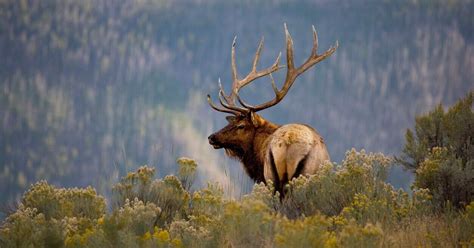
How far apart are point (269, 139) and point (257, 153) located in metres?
0.37

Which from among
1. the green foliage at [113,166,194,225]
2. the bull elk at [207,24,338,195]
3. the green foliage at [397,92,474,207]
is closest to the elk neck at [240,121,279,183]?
the bull elk at [207,24,338,195]

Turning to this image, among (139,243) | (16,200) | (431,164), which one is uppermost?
(431,164)

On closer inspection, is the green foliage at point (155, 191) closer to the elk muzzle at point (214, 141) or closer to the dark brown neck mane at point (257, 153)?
the dark brown neck mane at point (257, 153)

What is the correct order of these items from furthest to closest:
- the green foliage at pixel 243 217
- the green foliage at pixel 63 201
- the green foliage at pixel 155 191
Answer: the green foliage at pixel 155 191 → the green foliage at pixel 63 201 → the green foliage at pixel 243 217

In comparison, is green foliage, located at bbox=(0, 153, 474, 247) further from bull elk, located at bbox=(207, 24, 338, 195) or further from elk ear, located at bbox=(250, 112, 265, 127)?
elk ear, located at bbox=(250, 112, 265, 127)

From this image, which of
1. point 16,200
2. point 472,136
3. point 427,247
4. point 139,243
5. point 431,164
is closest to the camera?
point 139,243

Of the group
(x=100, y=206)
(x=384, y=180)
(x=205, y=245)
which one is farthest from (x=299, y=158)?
(x=205, y=245)

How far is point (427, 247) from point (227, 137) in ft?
A: 12.9

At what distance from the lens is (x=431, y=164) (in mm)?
6367

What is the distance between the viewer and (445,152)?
667 cm

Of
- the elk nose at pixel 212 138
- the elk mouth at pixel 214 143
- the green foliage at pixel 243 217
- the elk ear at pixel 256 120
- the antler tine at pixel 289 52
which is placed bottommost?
the green foliage at pixel 243 217


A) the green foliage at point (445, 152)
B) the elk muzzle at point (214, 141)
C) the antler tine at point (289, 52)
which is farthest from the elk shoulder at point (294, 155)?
the antler tine at point (289, 52)

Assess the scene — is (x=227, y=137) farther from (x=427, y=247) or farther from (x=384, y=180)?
(x=427, y=247)

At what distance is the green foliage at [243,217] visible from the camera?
375 cm
